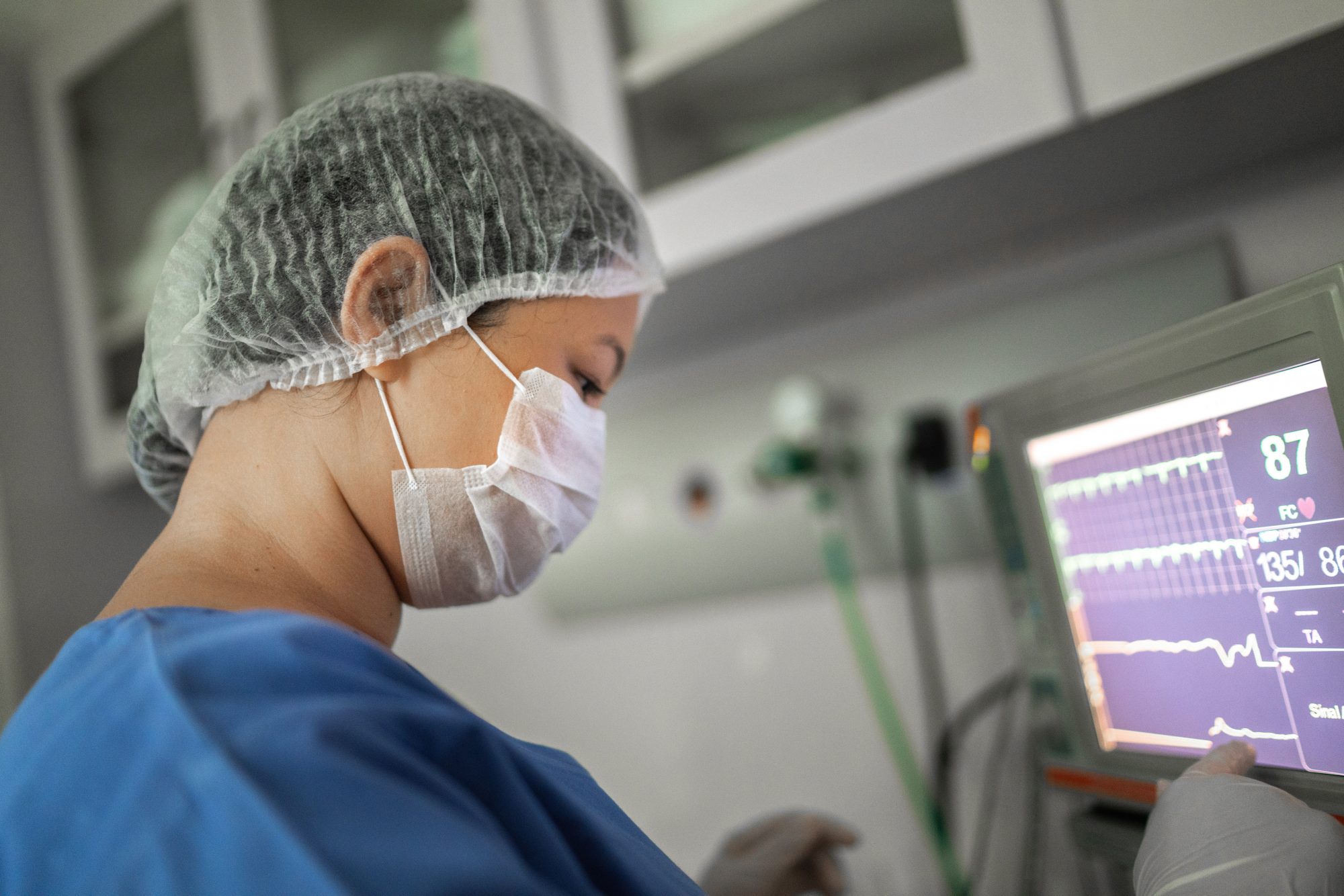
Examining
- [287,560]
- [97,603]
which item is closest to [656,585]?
[287,560]

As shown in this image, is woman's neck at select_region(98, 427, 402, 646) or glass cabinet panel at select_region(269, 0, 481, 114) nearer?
woman's neck at select_region(98, 427, 402, 646)

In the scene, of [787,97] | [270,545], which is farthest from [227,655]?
[787,97]

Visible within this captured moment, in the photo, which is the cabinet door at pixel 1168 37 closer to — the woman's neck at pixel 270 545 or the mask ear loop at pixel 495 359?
the mask ear loop at pixel 495 359

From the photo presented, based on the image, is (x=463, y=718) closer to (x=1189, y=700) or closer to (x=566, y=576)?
(x=1189, y=700)

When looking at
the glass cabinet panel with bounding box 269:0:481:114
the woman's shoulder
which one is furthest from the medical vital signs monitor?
the glass cabinet panel with bounding box 269:0:481:114

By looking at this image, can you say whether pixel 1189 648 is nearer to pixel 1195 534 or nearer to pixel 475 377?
pixel 1195 534

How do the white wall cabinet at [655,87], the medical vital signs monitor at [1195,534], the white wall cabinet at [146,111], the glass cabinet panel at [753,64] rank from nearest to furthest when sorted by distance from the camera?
the medical vital signs monitor at [1195,534]
the white wall cabinet at [655,87]
the glass cabinet panel at [753,64]
the white wall cabinet at [146,111]

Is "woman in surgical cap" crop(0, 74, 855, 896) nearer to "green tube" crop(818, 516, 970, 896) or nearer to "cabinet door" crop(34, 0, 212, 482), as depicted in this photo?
"green tube" crop(818, 516, 970, 896)

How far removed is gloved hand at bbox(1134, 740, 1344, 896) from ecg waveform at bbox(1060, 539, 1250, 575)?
0.13 meters

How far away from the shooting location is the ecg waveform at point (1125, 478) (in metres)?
0.61

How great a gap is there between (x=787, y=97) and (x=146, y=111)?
1.17 meters

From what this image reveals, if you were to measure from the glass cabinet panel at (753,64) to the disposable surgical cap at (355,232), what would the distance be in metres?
0.28

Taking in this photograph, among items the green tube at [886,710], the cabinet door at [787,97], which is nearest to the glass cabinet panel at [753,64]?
the cabinet door at [787,97]

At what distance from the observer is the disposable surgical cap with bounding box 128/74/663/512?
613 millimetres
